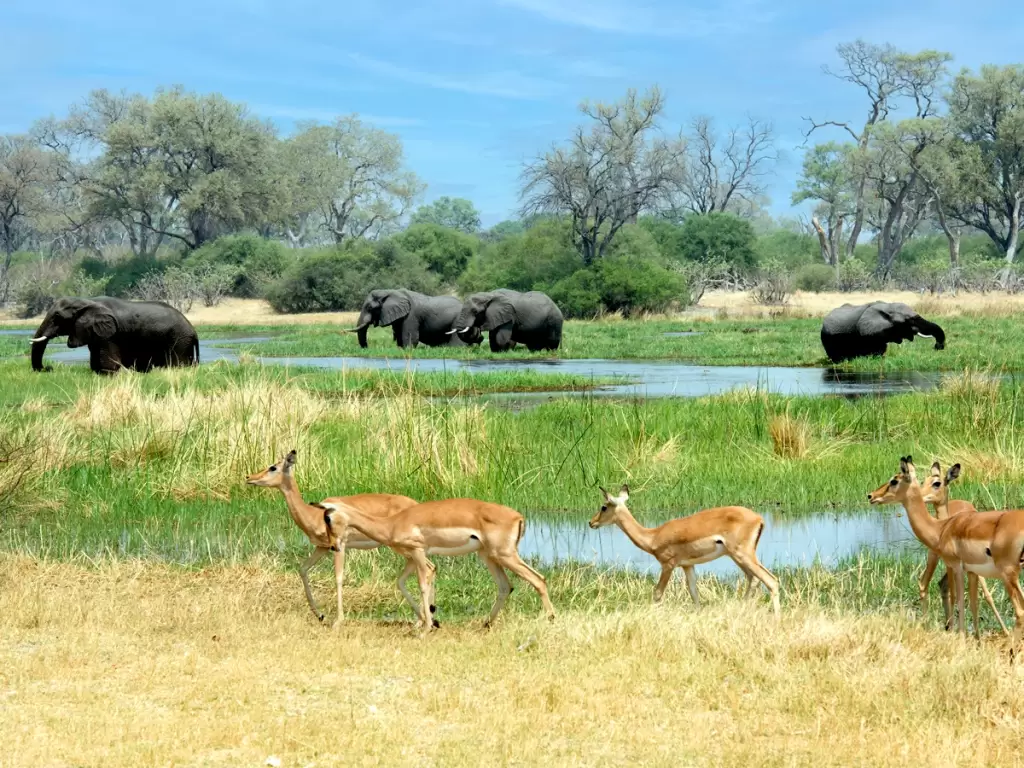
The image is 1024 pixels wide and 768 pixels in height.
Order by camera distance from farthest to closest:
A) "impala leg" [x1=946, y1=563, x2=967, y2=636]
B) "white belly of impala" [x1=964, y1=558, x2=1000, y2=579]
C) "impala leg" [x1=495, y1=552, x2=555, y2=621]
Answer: "impala leg" [x1=495, y1=552, x2=555, y2=621]
"impala leg" [x1=946, y1=563, x2=967, y2=636]
"white belly of impala" [x1=964, y1=558, x2=1000, y2=579]

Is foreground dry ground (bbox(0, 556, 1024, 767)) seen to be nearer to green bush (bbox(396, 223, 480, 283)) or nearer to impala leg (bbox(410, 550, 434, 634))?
impala leg (bbox(410, 550, 434, 634))

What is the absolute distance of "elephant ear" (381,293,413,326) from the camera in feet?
119

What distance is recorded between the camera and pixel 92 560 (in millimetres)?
9758

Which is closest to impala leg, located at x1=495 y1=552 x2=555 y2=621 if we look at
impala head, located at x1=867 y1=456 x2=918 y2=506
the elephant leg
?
impala head, located at x1=867 y1=456 x2=918 y2=506

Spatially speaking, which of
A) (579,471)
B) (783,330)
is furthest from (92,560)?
(783,330)

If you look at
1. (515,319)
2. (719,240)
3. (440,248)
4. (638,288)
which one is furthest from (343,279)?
(515,319)

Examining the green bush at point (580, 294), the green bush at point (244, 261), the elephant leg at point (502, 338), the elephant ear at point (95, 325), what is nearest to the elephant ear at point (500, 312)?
the elephant leg at point (502, 338)

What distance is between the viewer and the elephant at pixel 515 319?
1367 inches

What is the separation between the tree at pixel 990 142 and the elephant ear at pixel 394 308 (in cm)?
3969

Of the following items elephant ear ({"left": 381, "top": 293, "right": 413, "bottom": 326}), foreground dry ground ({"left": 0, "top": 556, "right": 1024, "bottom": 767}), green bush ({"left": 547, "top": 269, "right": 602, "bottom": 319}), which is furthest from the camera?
green bush ({"left": 547, "top": 269, "right": 602, "bottom": 319})

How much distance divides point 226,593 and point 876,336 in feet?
72.9

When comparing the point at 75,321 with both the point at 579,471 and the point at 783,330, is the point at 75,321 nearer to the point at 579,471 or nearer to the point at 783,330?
the point at 579,471

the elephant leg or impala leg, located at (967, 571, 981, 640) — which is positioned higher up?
the elephant leg

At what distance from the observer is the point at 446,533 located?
7.54 m
